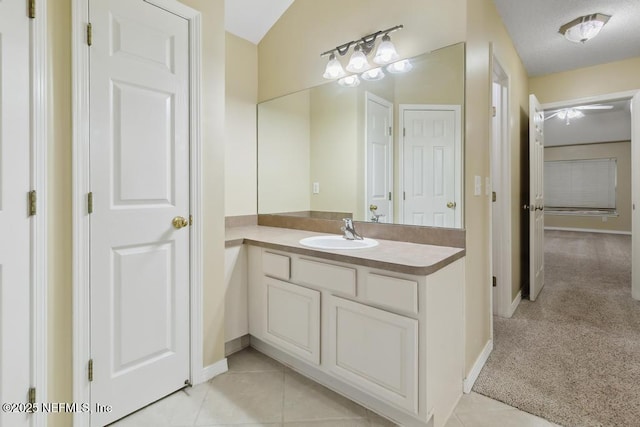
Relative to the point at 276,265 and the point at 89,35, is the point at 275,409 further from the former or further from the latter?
the point at 89,35

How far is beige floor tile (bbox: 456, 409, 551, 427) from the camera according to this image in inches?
58.8

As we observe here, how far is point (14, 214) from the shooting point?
1.21m

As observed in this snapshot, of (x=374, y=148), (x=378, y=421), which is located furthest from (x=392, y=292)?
(x=374, y=148)

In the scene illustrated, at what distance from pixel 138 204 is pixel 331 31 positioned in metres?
1.76

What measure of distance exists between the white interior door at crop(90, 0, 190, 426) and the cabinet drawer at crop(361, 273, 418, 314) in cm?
101

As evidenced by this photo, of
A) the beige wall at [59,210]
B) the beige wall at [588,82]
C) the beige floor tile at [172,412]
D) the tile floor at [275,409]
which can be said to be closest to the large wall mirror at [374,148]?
the tile floor at [275,409]

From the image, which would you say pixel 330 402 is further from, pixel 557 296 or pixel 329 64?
pixel 557 296

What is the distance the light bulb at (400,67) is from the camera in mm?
1963

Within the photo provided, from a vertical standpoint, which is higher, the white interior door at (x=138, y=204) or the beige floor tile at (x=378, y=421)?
the white interior door at (x=138, y=204)

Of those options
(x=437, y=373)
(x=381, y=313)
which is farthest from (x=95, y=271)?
(x=437, y=373)

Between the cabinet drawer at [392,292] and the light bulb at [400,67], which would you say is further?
the light bulb at [400,67]

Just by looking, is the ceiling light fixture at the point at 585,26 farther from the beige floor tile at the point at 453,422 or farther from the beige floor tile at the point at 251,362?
the beige floor tile at the point at 251,362

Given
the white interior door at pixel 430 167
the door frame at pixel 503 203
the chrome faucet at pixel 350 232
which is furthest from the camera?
the door frame at pixel 503 203

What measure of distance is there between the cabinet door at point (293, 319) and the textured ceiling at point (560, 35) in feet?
8.00
